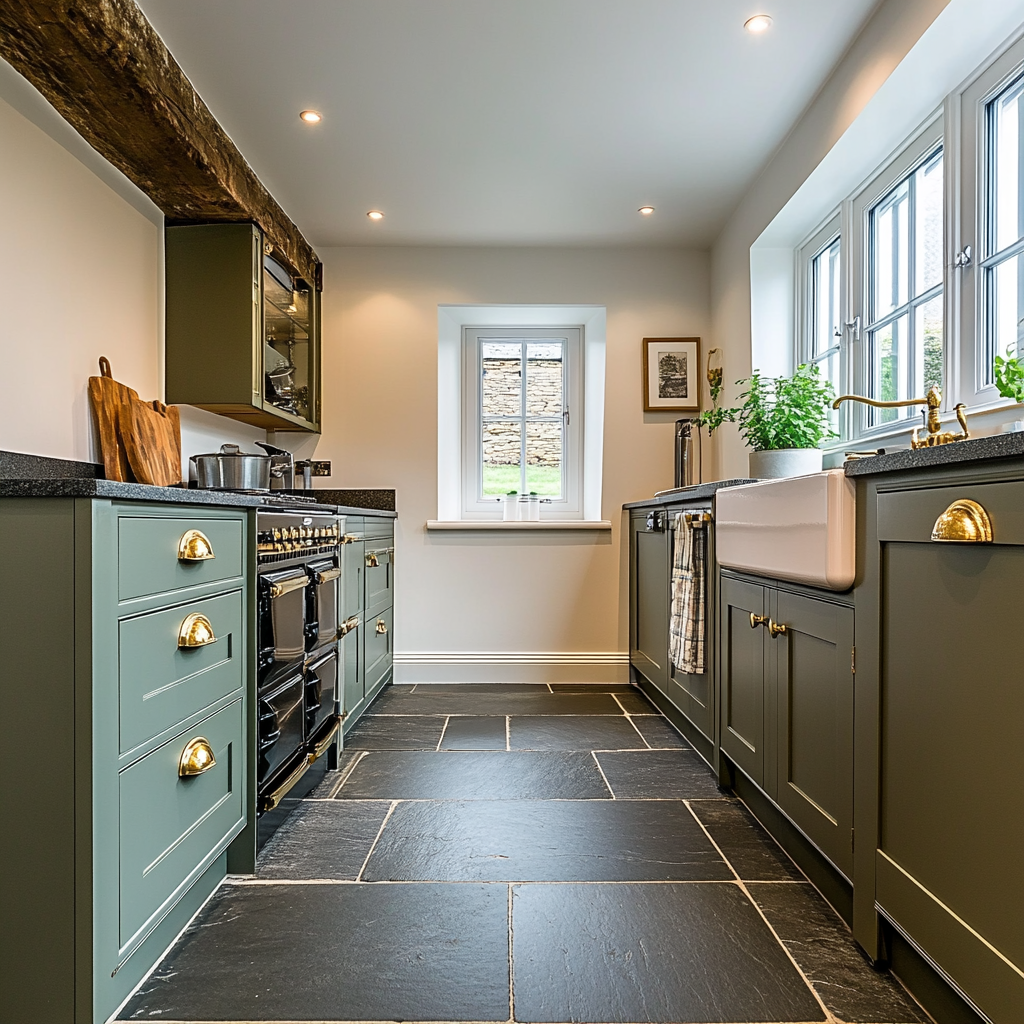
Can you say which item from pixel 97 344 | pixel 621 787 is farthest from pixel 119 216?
pixel 621 787

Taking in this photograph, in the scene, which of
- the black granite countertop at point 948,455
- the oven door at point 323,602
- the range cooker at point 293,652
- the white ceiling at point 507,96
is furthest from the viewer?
the oven door at point 323,602

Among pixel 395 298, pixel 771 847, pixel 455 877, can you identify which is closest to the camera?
pixel 455 877

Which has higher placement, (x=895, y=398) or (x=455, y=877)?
(x=895, y=398)

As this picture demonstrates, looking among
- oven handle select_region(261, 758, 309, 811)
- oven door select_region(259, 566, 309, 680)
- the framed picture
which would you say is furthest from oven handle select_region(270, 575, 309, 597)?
the framed picture

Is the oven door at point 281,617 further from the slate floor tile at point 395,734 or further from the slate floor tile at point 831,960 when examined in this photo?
the slate floor tile at point 831,960

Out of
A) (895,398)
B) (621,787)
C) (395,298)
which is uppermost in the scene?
(395,298)

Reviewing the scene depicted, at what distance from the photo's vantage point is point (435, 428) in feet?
12.9

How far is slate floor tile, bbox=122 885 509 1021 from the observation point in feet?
4.08

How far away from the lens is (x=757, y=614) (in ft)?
6.37

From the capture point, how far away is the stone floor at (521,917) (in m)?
1.26

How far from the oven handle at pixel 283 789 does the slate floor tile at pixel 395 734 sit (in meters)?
0.67

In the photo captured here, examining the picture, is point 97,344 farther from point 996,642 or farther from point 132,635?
point 996,642

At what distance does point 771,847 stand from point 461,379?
10.2 feet

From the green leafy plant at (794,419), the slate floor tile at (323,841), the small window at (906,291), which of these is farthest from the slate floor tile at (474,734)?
the small window at (906,291)
